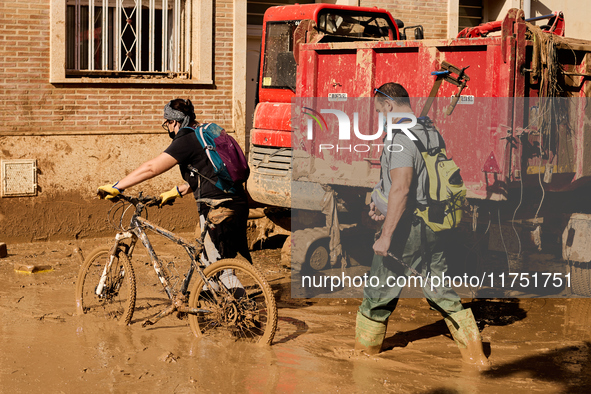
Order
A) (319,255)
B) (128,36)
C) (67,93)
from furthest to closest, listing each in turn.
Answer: (128,36) < (67,93) < (319,255)

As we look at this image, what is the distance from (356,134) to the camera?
24.8ft

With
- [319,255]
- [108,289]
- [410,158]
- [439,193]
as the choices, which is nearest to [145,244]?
[108,289]

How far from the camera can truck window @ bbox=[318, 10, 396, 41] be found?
849 cm

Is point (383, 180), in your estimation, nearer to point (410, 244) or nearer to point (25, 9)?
point (410, 244)

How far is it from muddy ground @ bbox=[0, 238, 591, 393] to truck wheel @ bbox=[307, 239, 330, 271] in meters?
1.10

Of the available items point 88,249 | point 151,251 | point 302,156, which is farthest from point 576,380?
point 88,249

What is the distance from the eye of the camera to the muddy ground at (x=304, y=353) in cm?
455

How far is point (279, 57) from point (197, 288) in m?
3.97

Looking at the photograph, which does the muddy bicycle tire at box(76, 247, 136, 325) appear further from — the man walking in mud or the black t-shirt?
the man walking in mud

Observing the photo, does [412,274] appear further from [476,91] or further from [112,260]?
[112,260]

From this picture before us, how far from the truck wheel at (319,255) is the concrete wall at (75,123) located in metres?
3.04

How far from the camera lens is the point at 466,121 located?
6484 mm

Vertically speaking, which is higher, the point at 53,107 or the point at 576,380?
the point at 53,107

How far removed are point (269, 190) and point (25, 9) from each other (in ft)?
13.3
